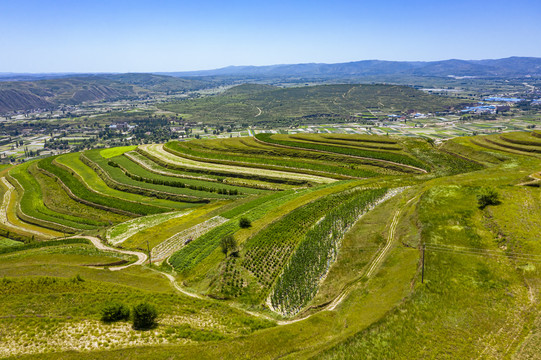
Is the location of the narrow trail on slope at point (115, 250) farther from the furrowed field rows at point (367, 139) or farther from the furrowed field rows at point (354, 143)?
the furrowed field rows at point (367, 139)

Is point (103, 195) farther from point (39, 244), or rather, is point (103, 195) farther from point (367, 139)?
point (367, 139)

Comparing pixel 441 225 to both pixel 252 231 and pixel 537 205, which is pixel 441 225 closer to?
pixel 537 205

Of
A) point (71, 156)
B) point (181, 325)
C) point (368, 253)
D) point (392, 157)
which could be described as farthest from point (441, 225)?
point (71, 156)

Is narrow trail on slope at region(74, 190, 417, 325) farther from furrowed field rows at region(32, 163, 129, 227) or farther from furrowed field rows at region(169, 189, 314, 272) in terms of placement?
furrowed field rows at region(32, 163, 129, 227)

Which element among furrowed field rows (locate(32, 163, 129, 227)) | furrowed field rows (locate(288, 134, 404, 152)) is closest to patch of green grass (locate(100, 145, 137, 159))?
furrowed field rows (locate(32, 163, 129, 227))

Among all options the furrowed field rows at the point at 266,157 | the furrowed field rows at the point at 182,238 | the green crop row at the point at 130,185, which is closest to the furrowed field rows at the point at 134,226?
the furrowed field rows at the point at 182,238
